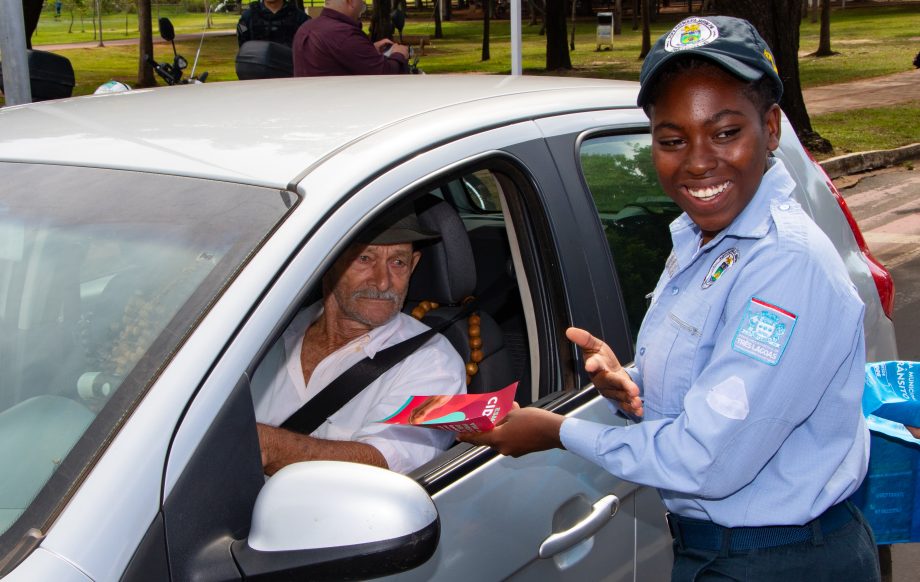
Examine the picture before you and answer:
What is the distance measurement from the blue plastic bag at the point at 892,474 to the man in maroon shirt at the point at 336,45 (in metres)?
5.76

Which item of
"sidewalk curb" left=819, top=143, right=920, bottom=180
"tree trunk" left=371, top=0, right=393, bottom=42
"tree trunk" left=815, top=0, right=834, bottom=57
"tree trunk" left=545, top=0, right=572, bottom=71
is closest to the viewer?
"sidewalk curb" left=819, top=143, right=920, bottom=180

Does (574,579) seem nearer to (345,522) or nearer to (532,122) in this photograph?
(345,522)

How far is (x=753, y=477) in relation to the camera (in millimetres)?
1729

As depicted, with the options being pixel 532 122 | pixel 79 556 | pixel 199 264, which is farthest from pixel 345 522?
pixel 532 122

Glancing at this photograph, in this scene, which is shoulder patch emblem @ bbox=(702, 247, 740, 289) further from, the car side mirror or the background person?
the car side mirror

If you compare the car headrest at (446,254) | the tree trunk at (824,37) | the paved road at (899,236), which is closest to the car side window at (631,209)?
the car headrest at (446,254)

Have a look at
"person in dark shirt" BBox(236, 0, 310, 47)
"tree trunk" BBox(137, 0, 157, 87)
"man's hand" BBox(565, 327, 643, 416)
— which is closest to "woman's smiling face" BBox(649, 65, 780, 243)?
"man's hand" BBox(565, 327, 643, 416)

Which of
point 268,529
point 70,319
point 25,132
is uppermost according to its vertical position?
point 25,132

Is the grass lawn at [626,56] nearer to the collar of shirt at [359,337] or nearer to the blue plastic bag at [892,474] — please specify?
the collar of shirt at [359,337]

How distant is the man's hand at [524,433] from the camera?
193 centimetres

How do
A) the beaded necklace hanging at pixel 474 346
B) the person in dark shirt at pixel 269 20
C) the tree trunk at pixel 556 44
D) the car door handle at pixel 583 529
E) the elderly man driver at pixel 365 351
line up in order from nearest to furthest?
the car door handle at pixel 583 529
the elderly man driver at pixel 365 351
the beaded necklace hanging at pixel 474 346
the person in dark shirt at pixel 269 20
the tree trunk at pixel 556 44

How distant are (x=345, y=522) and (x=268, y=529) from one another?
0.12 metres

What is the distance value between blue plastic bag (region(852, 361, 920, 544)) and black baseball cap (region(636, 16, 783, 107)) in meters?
0.69

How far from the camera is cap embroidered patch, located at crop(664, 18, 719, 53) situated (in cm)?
177
